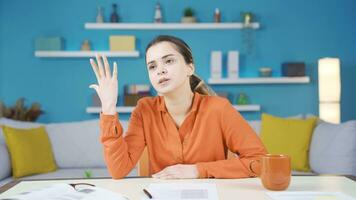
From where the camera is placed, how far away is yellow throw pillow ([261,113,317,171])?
2.96m

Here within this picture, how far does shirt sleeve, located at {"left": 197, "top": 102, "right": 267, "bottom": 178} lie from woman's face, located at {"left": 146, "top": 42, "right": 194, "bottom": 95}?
0.73 ft

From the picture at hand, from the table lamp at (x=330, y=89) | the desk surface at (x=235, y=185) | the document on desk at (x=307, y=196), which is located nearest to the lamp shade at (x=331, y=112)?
the table lamp at (x=330, y=89)

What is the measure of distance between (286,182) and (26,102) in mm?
3618

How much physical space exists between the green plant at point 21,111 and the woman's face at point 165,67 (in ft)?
9.29

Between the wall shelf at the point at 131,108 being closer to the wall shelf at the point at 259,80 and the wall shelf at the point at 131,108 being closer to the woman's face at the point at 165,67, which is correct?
the wall shelf at the point at 259,80

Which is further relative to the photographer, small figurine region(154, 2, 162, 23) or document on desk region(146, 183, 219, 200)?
small figurine region(154, 2, 162, 23)

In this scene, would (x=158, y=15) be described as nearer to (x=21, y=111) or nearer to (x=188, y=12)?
(x=188, y=12)

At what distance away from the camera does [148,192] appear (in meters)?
1.00

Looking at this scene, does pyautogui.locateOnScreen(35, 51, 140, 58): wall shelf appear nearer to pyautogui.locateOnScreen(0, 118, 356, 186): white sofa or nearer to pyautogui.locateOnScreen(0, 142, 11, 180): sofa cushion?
pyautogui.locateOnScreen(0, 118, 356, 186): white sofa

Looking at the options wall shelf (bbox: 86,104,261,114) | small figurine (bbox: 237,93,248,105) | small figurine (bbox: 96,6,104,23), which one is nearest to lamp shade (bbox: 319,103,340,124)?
wall shelf (bbox: 86,104,261,114)

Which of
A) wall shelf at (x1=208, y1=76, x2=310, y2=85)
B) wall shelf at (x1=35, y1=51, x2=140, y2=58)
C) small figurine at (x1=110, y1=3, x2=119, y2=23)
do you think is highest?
small figurine at (x1=110, y1=3, x2=119, y2=23)

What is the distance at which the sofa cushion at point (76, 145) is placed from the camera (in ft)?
10.3

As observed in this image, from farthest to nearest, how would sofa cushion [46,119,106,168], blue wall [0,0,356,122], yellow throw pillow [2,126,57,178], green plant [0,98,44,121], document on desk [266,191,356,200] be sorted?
blue wall [0,0,356,122]
green plant [0,98,44,121]
sofa cushion [46,119,106,168]
yellow throw pillow [2,126,57,178]
document on desk [266,191,356,200]

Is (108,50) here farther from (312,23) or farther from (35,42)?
(312,23)
